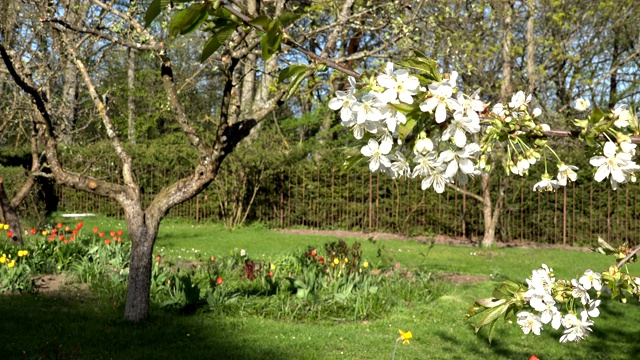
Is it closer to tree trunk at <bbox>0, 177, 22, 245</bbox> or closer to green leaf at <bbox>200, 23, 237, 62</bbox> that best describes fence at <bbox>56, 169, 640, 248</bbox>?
tree trunk at <bbox>0, 177, 22, 245</bbox>

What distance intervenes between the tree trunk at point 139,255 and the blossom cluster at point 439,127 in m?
3.61

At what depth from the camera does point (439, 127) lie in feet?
4.19

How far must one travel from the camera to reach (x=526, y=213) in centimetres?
1240

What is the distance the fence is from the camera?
12.0m

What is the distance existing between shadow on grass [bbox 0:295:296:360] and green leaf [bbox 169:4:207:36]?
3230 mm

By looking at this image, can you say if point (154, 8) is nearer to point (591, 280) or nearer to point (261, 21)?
point (261, 21)

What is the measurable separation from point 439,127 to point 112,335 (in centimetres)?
382

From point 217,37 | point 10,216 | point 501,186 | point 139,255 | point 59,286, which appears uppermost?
point 501,186

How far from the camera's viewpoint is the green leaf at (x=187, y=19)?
108 centimetres

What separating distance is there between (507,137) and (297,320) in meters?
4.27

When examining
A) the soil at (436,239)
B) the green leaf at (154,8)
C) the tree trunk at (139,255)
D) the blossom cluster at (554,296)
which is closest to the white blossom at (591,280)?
the blossom cluster at (554,296)

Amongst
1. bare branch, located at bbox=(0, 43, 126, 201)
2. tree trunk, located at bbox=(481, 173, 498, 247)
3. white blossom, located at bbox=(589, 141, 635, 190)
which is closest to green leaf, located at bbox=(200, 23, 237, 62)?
white blossom, located at bbox=(589, 141, 635, 190)

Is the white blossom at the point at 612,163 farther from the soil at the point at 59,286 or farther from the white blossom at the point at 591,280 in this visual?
the soil at the point at 59,286

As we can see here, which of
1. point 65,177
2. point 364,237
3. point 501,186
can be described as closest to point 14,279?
point 65,177
